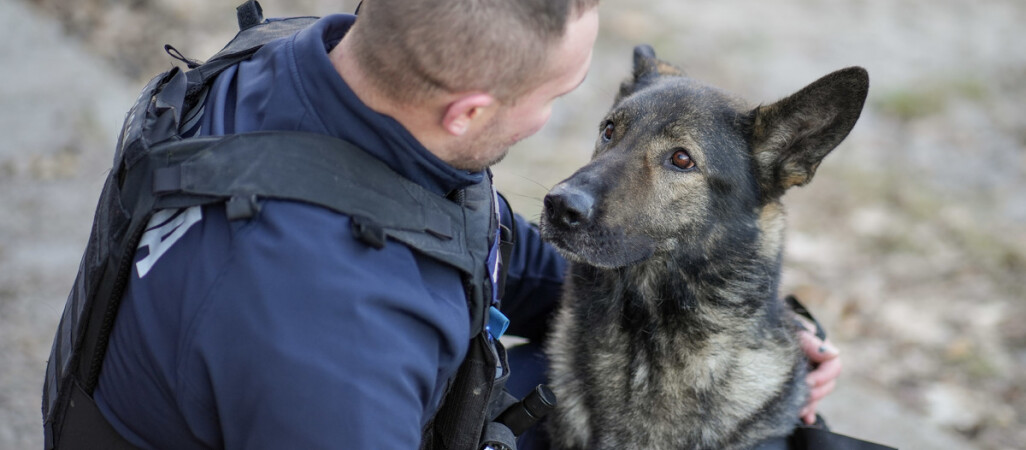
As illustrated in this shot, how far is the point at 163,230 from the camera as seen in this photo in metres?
1.82

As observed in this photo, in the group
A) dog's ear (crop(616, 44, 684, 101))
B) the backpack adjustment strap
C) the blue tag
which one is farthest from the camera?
dog's ear (crop(616, 44, 684, 101))

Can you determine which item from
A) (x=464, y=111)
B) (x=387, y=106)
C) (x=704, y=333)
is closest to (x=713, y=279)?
(x=704, y=333)

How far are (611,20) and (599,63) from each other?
2.96 ft

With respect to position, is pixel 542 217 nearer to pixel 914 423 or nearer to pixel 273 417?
pixel 273 417

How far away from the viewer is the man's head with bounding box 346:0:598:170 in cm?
182

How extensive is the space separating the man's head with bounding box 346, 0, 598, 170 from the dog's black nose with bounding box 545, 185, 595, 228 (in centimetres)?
55

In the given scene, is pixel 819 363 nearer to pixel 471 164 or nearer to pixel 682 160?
Result: pixel 682 160

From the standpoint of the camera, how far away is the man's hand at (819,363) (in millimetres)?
3057

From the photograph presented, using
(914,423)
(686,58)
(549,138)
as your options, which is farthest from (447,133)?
(686,58)

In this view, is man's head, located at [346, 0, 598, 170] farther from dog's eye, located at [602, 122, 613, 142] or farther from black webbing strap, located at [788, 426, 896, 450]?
black webbing strap, located at [788, 426, 896, 450]

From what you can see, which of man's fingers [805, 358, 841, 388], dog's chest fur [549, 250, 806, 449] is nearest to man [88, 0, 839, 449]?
dog's chest fur [549, 250, 806, 449]

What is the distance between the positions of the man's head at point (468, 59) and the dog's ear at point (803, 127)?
3.18ft

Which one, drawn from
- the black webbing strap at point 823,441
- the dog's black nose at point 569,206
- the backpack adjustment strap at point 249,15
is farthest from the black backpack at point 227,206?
the black webbing strap at point 823,441

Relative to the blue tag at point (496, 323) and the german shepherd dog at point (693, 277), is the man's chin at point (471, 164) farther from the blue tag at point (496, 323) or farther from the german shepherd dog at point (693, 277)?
the german shepherd dog at point (693, 277)
